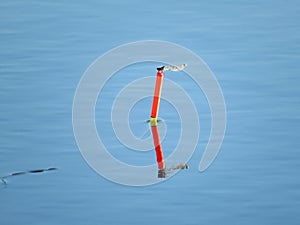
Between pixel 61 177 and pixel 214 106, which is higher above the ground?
pixel 214 106

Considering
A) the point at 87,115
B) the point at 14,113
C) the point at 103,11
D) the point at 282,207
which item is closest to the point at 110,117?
the point at 87,115

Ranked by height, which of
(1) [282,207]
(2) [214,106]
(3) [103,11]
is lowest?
(1) [282,207]

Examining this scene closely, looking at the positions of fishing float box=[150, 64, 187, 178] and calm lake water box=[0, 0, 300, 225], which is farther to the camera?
fishing float box=[150, 64, 187, 178]

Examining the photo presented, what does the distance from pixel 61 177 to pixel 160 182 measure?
0.87 meters

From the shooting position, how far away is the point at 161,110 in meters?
11.0

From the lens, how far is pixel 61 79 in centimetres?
1197

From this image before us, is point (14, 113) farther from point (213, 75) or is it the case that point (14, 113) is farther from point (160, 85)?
point (213, 75)

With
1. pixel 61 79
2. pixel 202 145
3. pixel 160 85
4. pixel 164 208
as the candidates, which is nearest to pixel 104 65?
pixel 61 79

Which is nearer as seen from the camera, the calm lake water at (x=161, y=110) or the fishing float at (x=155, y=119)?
the calm lake water at (x=161, y=110)

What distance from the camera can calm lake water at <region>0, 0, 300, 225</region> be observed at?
28.5ft

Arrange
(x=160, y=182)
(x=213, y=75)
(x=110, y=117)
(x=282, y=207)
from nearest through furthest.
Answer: (x=282, y=207) → (x=160, y=182) → (x=110, y=117) → (x=213, y=75)

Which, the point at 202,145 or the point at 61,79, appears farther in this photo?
the point at 61,79

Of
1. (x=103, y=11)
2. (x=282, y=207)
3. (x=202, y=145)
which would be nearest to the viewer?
(x=282, y=207)

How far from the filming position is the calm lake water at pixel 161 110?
8.70 m
